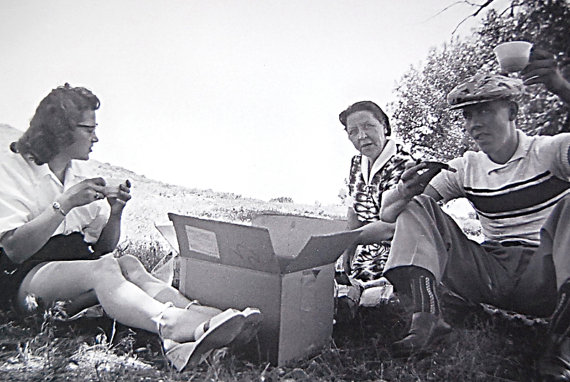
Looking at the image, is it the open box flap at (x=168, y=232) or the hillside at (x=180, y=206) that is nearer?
the open box flap at (x=168, y=232)

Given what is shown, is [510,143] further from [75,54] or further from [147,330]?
[75,54]

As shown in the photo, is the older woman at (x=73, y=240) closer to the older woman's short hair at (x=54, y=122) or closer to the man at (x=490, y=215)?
the older woman's short hair at (x=54, y=122)

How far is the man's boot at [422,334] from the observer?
3.91ft

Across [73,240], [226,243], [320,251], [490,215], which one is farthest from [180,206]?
[490,215]

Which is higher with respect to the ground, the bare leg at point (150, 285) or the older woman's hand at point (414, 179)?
the older woman's hand at point (414, 179)

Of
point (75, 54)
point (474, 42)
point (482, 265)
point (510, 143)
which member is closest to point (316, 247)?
point (482, 265)

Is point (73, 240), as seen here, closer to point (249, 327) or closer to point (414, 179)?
point (249, 327)

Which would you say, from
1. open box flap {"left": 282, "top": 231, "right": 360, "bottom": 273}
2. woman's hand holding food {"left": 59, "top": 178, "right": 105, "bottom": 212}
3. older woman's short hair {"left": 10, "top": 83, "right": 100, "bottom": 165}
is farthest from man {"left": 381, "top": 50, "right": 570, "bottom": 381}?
older woman's short hair {"left": 10, "top": 83, "right": 100, "bottom": 165}

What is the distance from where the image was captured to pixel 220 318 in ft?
3.74

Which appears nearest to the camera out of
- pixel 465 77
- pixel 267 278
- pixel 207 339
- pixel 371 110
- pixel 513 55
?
pixel 207 339

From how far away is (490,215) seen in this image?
141 cm

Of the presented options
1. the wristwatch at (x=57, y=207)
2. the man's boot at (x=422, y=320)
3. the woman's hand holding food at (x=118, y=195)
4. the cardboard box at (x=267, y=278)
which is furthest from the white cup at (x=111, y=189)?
the man's boot at (x=422, y=320)

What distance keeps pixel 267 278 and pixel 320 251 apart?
5.9 inches

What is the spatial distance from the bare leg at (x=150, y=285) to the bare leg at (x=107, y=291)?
63mm
